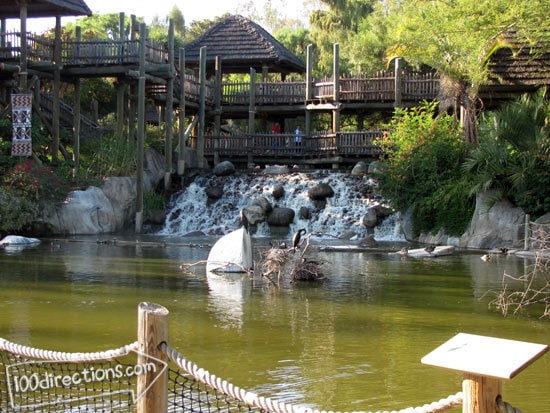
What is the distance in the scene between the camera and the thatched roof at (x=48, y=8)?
74.8 feet

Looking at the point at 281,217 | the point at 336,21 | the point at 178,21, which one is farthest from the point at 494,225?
the point at 178,21

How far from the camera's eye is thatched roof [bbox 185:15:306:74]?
31.8 metres

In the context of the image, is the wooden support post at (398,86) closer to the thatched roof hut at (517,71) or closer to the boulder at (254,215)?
the thatched roof hut at (517,71)

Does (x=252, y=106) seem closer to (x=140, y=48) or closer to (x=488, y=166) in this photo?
(x=140, y=48)

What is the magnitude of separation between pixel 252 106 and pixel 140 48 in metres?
7.39

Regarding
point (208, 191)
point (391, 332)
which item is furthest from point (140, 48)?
point (391, 332)

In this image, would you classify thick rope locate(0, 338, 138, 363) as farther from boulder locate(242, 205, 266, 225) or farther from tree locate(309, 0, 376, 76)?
tree locate(309, 0, 376, 76)

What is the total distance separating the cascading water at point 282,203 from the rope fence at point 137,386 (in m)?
15.4

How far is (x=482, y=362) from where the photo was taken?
329 cm

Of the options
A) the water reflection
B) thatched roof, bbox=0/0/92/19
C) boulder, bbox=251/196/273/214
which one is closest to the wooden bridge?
thatched roof, bbox=0/0/92/19

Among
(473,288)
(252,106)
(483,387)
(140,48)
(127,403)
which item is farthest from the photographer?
(252,106)

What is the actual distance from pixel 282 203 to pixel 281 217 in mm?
1081

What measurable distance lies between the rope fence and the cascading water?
50.5 feet

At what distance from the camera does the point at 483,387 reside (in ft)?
11.2
